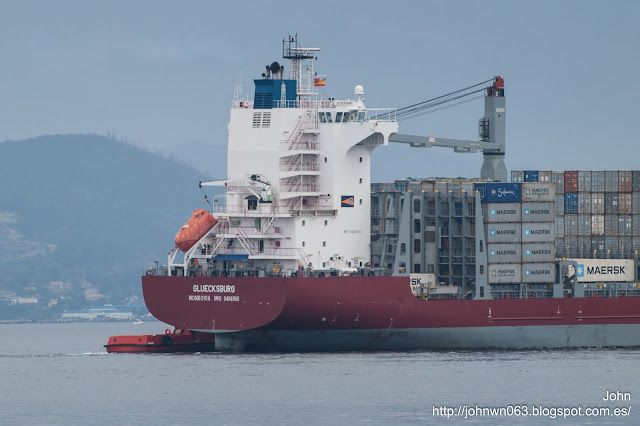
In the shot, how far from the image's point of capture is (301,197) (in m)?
65.4

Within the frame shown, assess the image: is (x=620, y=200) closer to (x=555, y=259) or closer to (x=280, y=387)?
(x=555, y=259)

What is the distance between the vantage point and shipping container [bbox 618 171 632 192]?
233 feet

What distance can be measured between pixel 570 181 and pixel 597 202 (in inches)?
66.2

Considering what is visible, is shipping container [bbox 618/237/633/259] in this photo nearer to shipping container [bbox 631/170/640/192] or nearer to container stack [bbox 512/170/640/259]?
container stack [bbox 512/170/640/259]

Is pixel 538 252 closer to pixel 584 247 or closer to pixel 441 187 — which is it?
pixel 584 247

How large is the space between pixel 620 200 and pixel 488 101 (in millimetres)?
9118

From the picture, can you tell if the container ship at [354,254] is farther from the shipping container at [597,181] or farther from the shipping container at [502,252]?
the shipping container at [597,181]

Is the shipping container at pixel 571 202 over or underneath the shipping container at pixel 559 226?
over

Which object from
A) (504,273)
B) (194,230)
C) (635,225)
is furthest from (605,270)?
(194,230)

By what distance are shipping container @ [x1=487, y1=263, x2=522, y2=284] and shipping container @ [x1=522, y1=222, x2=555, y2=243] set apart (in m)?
1.37

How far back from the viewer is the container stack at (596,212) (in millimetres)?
70812

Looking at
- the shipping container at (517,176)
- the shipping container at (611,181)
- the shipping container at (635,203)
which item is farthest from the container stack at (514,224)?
the shipping container at (635,203)

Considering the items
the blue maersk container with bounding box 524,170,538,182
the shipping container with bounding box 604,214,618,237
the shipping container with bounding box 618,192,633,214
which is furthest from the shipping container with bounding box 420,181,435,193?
the shipping container with bounding box 618,192,633,214

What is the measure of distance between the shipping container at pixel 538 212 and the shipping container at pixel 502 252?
1377mm
